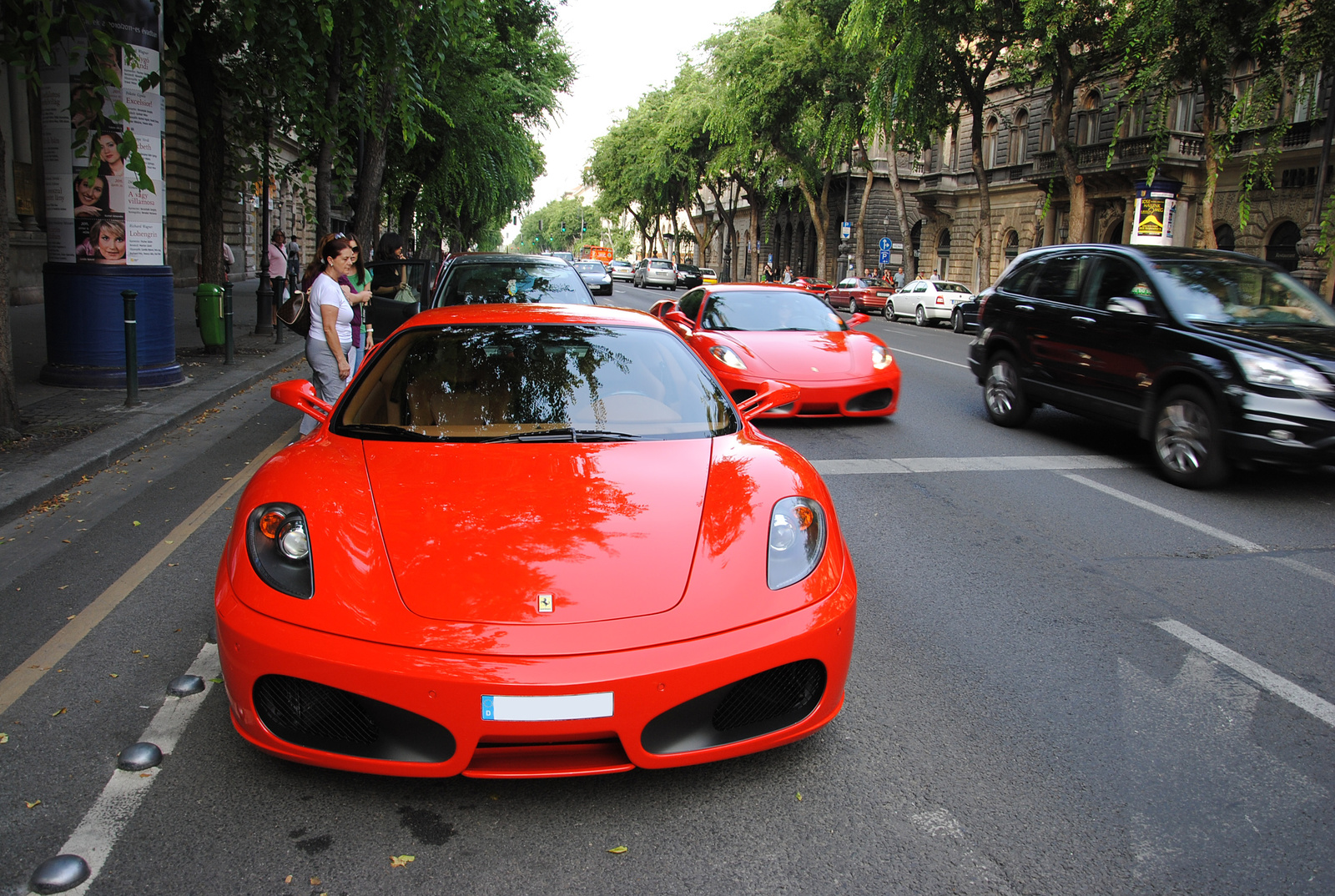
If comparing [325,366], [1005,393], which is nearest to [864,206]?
[1005,393]

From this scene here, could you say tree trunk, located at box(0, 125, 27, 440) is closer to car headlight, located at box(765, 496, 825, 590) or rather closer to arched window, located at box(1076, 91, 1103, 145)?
car headlight, located at box(765, 496, 825, 590)

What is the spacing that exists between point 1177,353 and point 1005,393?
7.63 feet

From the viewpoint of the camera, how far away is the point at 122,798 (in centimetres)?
267

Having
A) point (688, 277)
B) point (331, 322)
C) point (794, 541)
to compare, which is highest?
point (688, 277)

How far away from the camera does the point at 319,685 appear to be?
2516mm

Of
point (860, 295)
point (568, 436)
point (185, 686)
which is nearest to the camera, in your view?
point (185, 686)

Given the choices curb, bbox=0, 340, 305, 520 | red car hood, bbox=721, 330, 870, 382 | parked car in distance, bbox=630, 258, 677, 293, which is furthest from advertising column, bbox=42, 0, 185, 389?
parked car in distance, bbox=630, 258, 677, 293

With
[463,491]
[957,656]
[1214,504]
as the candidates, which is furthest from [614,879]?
[1214,504]

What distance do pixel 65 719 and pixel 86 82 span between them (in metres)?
Answer: 5.82

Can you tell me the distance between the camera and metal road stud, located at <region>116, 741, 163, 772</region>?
2832 millimetres

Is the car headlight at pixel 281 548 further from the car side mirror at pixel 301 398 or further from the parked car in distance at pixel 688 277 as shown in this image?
the parked car in distance at pixel 688 277

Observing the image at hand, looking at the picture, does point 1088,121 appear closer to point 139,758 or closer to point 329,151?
point 329,151

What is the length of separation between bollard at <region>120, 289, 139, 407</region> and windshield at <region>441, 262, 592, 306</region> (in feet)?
9.87

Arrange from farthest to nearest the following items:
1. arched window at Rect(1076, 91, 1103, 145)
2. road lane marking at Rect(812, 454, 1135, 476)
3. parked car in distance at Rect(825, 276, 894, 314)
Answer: parked car in distance at Rect(825, 276, 894, 314), arched window at Rect(1076, 91, 1103, 145), road lane marking at Rect(812, 454, 1135, 476)
